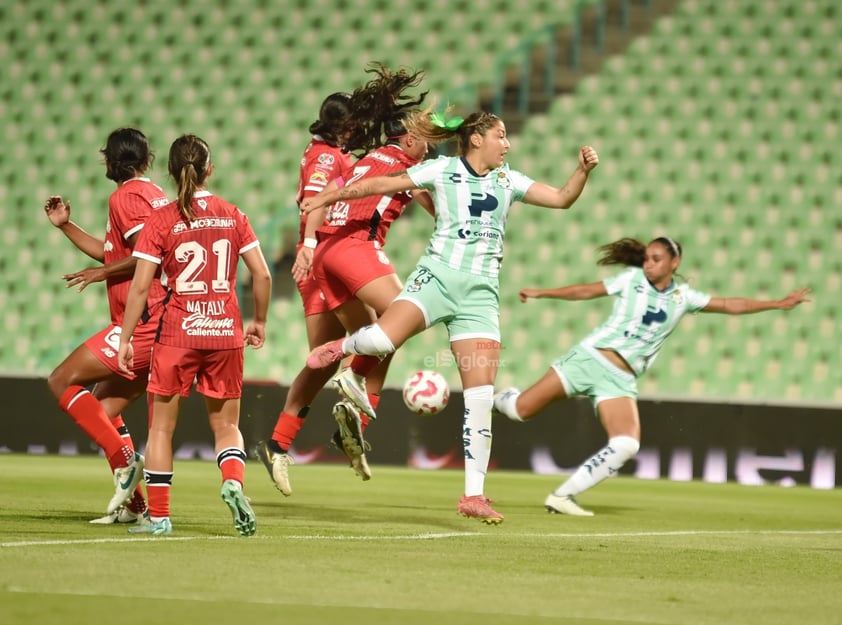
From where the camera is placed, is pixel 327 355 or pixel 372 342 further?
pixel 327 355

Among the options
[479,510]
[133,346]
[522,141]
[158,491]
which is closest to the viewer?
[158,491]

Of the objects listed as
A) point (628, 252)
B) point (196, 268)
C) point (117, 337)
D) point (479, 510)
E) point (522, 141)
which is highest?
point (522, 141)

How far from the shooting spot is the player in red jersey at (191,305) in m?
5.72

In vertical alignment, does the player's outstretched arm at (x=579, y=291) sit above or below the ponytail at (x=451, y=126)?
below

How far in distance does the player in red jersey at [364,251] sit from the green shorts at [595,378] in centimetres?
152

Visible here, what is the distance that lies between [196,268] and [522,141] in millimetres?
10350

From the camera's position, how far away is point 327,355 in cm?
679

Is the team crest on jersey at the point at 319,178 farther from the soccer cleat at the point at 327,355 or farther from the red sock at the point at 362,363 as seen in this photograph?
the soccer cleat at the point at 327,355

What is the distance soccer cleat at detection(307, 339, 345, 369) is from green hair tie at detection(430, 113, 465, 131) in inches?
47.1

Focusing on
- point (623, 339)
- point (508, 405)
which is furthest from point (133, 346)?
point (623, 339)

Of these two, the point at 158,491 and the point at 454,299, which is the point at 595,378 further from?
the point at 158,491

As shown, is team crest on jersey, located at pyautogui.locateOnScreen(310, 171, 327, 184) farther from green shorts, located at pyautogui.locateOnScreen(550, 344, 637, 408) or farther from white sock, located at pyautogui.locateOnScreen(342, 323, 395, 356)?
green shorts, located at pyautogui.locateOnScreen(550, 344, 637, 408)

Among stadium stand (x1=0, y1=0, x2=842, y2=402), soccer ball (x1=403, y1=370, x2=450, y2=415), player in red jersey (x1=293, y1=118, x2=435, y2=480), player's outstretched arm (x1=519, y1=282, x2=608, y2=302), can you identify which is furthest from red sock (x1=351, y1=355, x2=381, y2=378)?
stadium stand (x1=0, y1=0, x2=842, y2=402)

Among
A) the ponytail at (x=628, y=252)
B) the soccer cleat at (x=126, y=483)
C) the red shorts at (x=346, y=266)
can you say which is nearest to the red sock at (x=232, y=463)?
the soccer cleat at (x=126, y=483)
